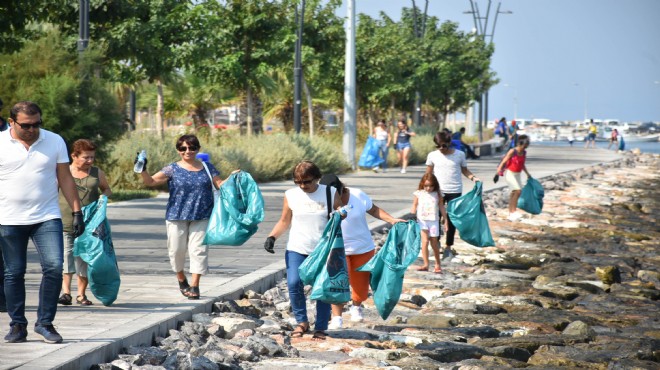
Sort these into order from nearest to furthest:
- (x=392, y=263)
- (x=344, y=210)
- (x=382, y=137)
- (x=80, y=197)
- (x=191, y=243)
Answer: (x=344, y=210) < (x=392, y=263) < (x=80, y=197) < (x=191, y=243) < (x=382, y=137)

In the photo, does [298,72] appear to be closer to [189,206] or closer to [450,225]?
[450,225]

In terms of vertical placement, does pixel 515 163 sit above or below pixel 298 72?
below

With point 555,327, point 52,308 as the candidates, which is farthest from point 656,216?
point 52,308

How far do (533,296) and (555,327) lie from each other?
6.74 feet

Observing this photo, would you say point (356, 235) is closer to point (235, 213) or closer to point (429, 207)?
point (235, 213)

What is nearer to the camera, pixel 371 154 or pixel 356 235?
pixel 356 235

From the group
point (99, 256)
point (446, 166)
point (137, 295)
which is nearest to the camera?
point (99, 256)

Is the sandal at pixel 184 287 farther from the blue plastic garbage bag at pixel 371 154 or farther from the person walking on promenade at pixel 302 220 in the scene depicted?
the blue plastic garbage bag at pixel 371 154

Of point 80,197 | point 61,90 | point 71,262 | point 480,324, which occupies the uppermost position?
point 61,90

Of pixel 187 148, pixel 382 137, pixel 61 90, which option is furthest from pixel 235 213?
pixel 382 137

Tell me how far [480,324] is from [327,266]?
2522mm

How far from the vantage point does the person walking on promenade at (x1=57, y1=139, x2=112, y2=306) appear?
10.1 meters

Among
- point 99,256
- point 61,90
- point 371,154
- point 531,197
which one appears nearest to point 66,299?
point 99,256

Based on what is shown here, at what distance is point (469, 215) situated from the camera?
1507 cm
